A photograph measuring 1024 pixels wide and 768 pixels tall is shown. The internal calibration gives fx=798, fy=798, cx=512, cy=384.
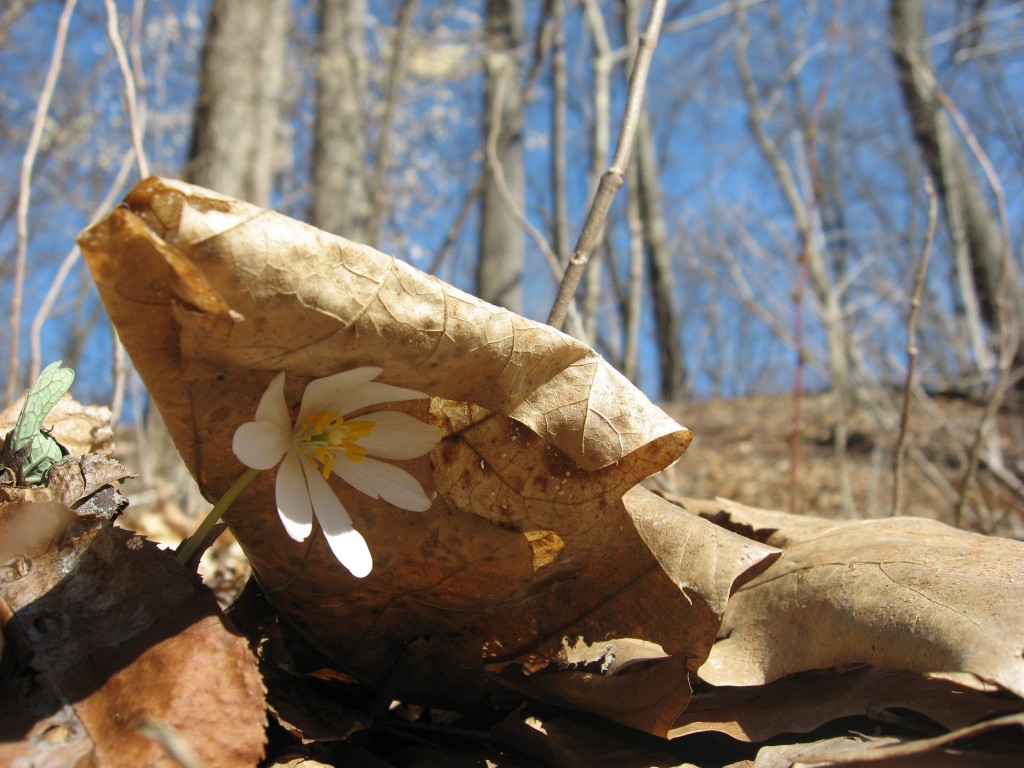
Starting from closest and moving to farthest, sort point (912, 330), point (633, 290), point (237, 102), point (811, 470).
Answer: point (912, 330)
point (633, 290)
point (237, 102)
point (811, 470)

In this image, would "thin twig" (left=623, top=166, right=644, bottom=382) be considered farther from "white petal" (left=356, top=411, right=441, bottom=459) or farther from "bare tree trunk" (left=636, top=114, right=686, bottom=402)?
"bare tree trunk" (left=636, top=114, right=686, bottom=402)

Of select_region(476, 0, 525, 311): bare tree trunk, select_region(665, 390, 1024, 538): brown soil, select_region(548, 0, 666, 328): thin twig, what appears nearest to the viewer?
select_region(548, 0, 666, 328): thin twig

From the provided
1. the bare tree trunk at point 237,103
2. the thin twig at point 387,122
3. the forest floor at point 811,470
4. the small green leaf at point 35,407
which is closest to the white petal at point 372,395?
the small green leaf at point 35,407

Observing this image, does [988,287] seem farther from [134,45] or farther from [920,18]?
[134,45]

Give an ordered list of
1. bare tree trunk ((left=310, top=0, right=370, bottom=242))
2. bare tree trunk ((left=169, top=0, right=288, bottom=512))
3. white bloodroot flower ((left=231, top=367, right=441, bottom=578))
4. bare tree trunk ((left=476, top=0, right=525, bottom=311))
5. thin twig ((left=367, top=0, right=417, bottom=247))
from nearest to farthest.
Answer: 1. white bloodroot flower ((left=231, top=367, right=441, bottom=578))
2. bare tree trunk ((left=169, top=0, right=288, bottom=512))
3. thin twig ((left=367, top=0, right=417, bottom=247))
4. bare tree trunk ((left=310, top=0, right=370, bottom=242))
5. bare tree trunk ((left=476, top=0, right=525, bottom=311))

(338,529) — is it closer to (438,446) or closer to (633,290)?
(438,446)

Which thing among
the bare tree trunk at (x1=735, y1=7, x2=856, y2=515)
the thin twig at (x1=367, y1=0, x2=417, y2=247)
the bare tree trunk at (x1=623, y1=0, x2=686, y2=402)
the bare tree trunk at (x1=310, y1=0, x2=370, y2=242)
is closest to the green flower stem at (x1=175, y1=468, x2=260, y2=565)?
the bare tree trunk at (x1=735, y1=7, x2=856, y2=515)

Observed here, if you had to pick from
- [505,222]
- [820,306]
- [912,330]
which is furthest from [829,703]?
[505,222]
